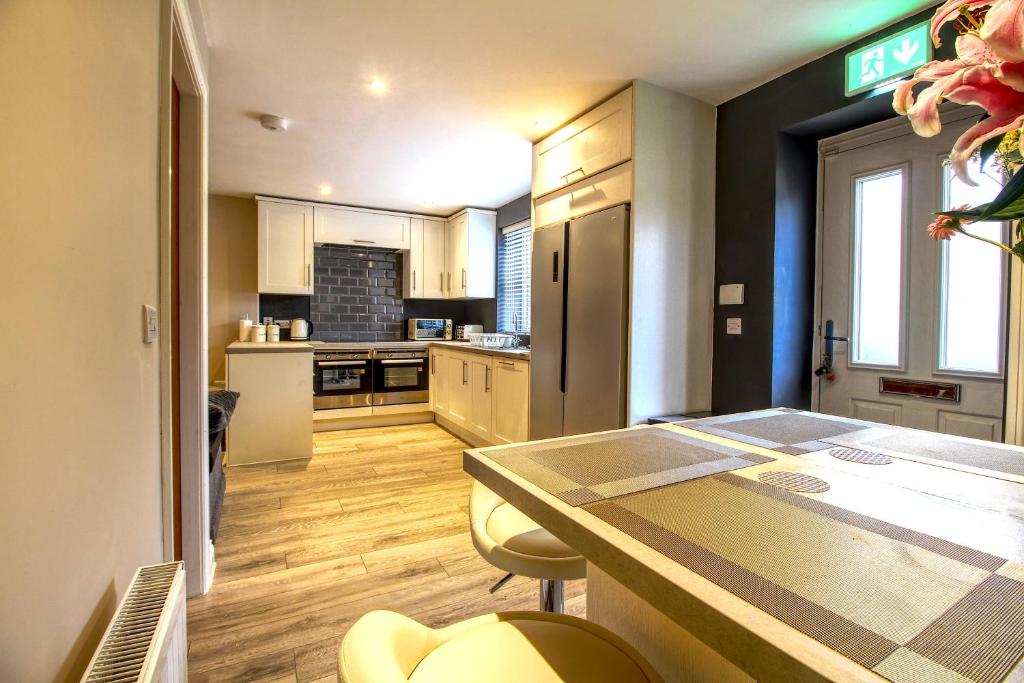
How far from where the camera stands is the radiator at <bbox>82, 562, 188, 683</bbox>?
2.45ft

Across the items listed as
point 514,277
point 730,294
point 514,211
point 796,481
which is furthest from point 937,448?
point 514,211

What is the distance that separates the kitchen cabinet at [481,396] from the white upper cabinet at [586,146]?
1.52 metres

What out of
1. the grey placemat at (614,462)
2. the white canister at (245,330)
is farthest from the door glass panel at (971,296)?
the white canister at (245,330)

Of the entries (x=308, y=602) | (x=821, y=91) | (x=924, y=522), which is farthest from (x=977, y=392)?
(x=308, y=602)

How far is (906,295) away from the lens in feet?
7.30

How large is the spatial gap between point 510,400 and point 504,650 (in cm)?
304

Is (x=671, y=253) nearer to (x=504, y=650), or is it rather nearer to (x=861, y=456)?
(x=861, y=456)

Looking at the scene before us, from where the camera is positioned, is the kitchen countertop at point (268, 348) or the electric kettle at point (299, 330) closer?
the kitchen countertop at point (268, 348)

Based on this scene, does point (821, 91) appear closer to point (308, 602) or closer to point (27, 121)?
point (27, 121)

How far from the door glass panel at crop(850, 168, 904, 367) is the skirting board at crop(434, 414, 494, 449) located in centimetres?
275

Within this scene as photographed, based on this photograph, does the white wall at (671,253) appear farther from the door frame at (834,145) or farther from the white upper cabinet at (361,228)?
the white upper cabinet at (361,228)

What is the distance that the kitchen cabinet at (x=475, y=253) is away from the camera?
17.3ft

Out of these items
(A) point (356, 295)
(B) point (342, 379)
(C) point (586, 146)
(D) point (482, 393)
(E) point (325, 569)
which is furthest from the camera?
(A) point (356, 295)

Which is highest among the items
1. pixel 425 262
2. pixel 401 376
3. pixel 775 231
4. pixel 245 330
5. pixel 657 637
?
pixel 425 262
